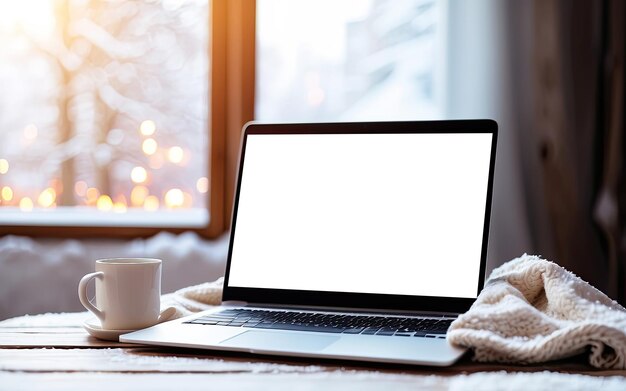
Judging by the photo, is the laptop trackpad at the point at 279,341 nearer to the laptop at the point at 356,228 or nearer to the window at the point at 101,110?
the laptop at the point at 356,228

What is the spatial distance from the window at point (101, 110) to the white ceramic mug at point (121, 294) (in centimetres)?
118

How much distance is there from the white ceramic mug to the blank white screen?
0.20 meters

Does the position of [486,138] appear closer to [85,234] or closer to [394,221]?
[394,221]

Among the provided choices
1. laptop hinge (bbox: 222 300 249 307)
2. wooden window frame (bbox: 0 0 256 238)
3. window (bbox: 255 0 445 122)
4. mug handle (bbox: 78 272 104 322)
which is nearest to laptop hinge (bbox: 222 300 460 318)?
laptop hinge (bbox: 222 300 249 307)

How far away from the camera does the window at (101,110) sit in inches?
80.4

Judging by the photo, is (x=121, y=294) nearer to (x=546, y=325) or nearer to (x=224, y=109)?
(x=546, y=325)

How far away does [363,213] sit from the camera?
1.00m

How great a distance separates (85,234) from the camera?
1.87 meters

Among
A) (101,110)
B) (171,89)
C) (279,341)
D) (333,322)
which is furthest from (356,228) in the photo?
(101,110)

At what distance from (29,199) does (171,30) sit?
2.18 ft

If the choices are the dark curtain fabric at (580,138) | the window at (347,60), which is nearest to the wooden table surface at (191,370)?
the dark curtain fabric at (580,138)

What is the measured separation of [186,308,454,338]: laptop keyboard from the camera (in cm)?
81

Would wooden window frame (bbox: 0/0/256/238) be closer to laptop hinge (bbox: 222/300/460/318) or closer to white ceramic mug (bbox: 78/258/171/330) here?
laptop hinge (bbox: 222/300/460/318)

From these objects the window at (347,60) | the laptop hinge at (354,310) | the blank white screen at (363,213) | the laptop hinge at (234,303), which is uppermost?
the window at (347,60)
